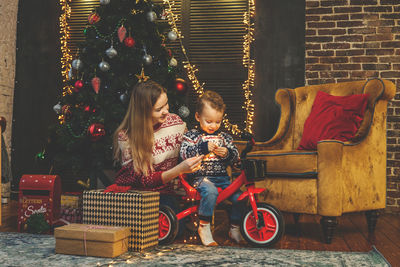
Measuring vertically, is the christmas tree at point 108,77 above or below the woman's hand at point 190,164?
above

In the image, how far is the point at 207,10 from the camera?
4344 mm

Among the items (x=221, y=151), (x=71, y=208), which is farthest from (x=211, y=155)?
(x=71, y=208)

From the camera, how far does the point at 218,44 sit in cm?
431

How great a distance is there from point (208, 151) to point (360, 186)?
3.59ft

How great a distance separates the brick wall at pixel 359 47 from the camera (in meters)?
3.87

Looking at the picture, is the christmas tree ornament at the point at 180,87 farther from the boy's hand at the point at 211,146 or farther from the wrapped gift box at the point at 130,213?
the wrapped gift box at the point at 130,213

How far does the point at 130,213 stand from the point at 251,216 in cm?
65

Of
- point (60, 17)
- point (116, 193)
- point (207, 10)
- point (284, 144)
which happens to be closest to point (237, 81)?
point (207, 10)

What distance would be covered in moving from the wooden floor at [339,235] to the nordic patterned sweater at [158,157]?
15.6 inches

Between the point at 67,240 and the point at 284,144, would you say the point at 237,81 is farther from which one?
the point at 67,240

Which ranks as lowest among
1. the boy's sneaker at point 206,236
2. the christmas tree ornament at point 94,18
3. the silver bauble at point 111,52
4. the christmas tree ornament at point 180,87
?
the boy's sneaker at point 206,236

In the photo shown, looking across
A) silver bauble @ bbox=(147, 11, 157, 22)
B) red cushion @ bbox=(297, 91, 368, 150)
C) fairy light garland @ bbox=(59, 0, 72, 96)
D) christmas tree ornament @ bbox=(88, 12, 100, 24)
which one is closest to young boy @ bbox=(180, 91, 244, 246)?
red cushion @ bbox=(297, 91, 368, 150)

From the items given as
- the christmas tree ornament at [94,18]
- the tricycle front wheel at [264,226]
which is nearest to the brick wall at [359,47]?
the christmas tree ornament at [94,18]

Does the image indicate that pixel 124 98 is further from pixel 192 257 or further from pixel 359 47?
pixel 359 47
